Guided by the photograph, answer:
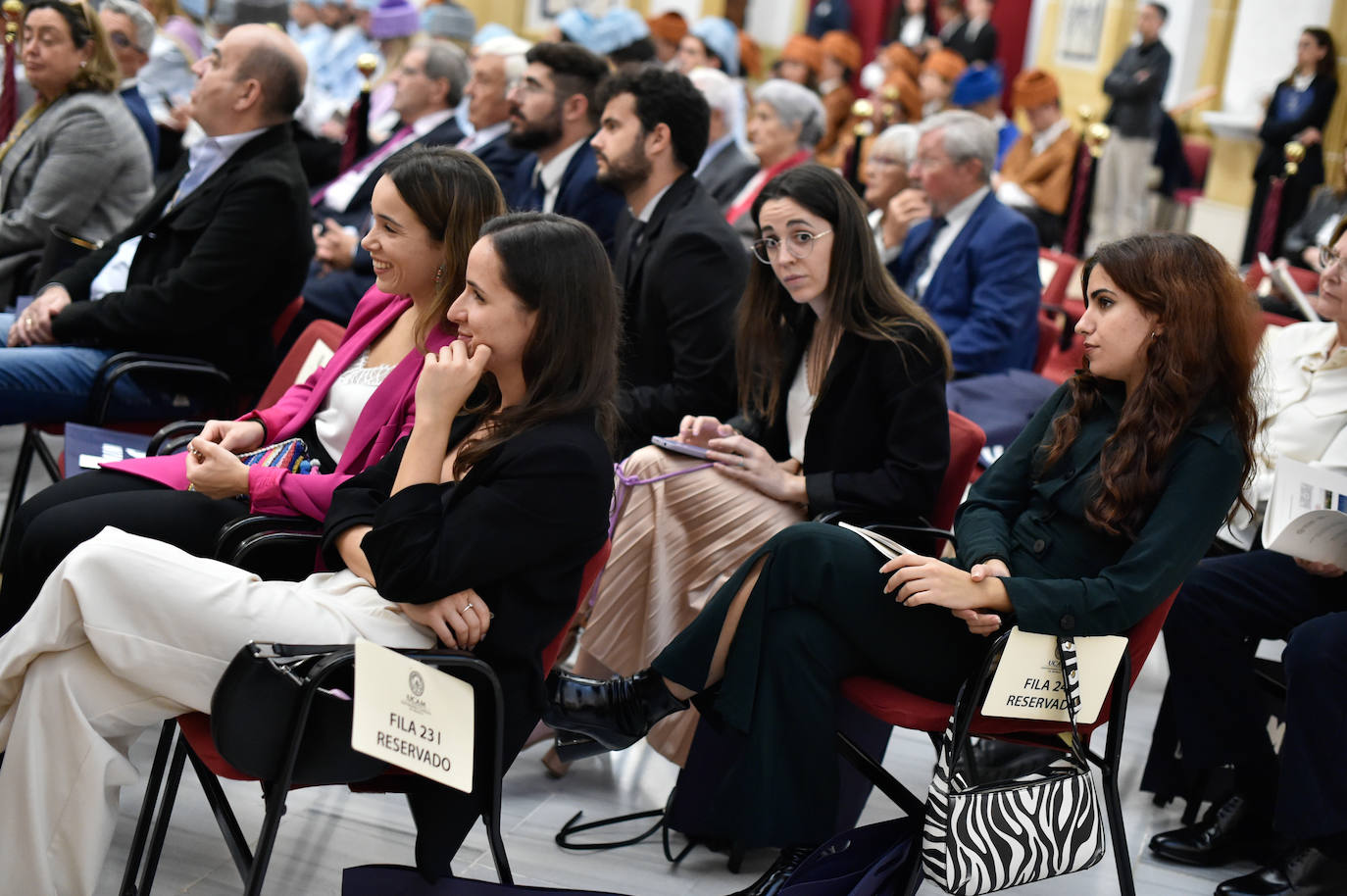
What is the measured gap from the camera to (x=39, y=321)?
3576 mm

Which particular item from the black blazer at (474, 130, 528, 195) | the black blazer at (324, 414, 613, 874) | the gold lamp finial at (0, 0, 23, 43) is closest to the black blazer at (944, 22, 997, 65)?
the black blazer at (474, 130, 528, 195)

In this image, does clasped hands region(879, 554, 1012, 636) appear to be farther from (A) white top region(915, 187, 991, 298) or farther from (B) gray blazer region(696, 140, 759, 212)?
(B) gray blazer region(696, 140, 759, 212)

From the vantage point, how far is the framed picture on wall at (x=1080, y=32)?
38.5 feet

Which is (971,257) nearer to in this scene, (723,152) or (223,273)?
(723,152)

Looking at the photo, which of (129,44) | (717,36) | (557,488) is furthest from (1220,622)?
(717,36)

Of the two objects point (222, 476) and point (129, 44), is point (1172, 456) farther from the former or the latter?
point (129, 44)

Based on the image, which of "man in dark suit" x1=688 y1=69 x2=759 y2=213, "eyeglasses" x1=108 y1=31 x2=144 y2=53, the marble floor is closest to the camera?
the marble floor

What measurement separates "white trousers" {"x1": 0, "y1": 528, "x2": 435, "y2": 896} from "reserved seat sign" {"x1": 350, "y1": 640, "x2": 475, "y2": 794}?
0.86ft

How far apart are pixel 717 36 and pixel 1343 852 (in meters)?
9.69

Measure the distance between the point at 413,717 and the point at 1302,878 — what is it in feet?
5.82

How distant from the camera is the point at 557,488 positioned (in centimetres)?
197

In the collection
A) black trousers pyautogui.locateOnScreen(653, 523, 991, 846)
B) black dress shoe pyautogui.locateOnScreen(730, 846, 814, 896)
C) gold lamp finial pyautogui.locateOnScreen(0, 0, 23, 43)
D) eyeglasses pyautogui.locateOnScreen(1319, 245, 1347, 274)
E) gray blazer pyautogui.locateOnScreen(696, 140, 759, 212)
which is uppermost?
gold lamp finial pyautogui.locateOnScreen(0, 0, 23, 43)

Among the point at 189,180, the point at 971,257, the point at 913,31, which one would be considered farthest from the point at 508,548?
the point at 913,31

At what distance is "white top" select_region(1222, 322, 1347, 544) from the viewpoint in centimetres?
305
